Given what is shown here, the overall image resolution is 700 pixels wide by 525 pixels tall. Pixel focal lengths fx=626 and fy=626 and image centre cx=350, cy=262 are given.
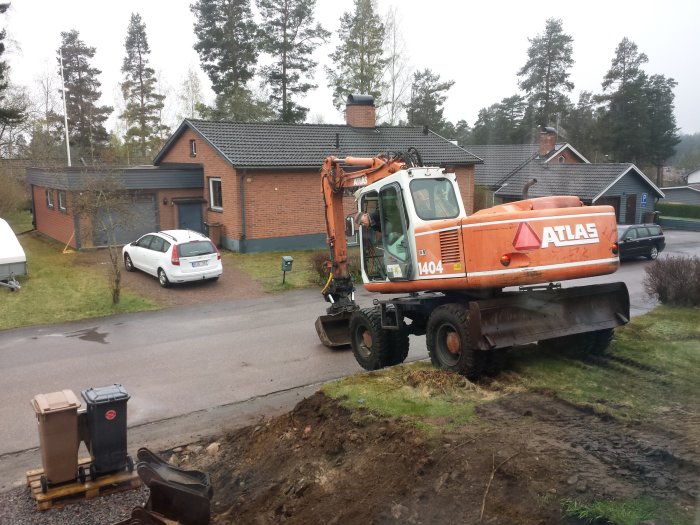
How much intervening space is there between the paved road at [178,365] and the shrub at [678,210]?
6354 millimetres

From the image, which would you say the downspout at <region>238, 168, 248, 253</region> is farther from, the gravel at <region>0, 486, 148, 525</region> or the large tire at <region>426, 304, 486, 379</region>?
the gravel at <region>0, 486, 148, 525</region>

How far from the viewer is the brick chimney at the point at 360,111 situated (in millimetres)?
28094

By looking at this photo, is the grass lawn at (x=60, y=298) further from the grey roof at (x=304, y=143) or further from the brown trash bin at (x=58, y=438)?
the brown trash bin at (x=58, y=438)

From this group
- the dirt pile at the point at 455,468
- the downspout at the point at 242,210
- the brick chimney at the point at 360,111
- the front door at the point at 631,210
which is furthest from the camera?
the brick chimney at the point at 360,111

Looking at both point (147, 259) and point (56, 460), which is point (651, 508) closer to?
point (56, 460)

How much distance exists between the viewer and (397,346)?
32.5 ft

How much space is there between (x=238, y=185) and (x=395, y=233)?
576 inches

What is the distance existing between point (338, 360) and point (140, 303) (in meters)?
7.30

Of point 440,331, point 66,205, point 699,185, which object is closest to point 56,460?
point 440,331

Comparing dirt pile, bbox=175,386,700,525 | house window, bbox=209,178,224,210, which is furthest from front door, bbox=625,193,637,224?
house window, bbox=209,178,224,210

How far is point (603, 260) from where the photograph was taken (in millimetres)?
7879

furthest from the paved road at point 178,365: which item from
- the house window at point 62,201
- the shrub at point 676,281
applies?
the house window at point 62,201

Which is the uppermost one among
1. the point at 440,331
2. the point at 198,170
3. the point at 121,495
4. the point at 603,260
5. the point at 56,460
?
the point at 198,170

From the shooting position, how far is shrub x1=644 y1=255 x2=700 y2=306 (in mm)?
13227
